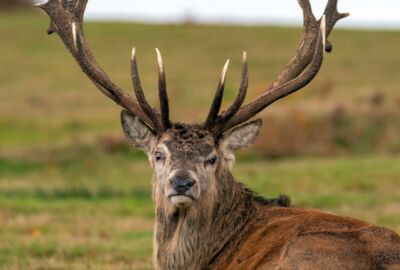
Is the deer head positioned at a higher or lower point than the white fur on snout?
higher

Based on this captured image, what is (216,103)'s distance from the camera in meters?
8.67

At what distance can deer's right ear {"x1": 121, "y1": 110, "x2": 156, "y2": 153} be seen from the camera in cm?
916

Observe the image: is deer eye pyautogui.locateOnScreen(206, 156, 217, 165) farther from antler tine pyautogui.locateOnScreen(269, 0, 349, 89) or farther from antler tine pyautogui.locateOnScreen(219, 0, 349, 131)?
antler tine pyautogui.locateOnScreen(269, 0, 349, 89)

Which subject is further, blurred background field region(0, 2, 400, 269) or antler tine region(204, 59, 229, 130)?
blurred background field region(0, 2, 400, 269)

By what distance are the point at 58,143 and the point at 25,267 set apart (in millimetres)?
14807

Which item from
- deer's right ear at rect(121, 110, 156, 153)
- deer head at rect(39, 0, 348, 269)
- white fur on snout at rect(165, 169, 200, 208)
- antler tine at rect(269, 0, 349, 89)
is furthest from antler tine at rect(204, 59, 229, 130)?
antler tine at rect(269, 0, 349, 89)

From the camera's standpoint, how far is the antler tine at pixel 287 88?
918 centimetres

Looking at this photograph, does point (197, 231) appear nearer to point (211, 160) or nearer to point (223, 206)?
point (223, 206)

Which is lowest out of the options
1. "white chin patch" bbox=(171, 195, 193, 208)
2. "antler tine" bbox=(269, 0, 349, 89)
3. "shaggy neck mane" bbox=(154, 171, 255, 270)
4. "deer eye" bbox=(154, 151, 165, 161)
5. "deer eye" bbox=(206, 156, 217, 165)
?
"shaggy neck mane" bbox=(154, 171, 255, 270)

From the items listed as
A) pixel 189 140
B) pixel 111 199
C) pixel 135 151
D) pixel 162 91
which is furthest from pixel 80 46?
pixel 135 151

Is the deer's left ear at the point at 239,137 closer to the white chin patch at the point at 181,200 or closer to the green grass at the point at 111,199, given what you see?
the white chin patch at the point at 181,200

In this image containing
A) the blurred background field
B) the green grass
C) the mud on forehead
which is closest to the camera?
the mud on forehead

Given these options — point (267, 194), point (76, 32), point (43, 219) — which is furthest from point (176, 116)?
point (76, 32)

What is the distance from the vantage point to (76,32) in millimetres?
9938
